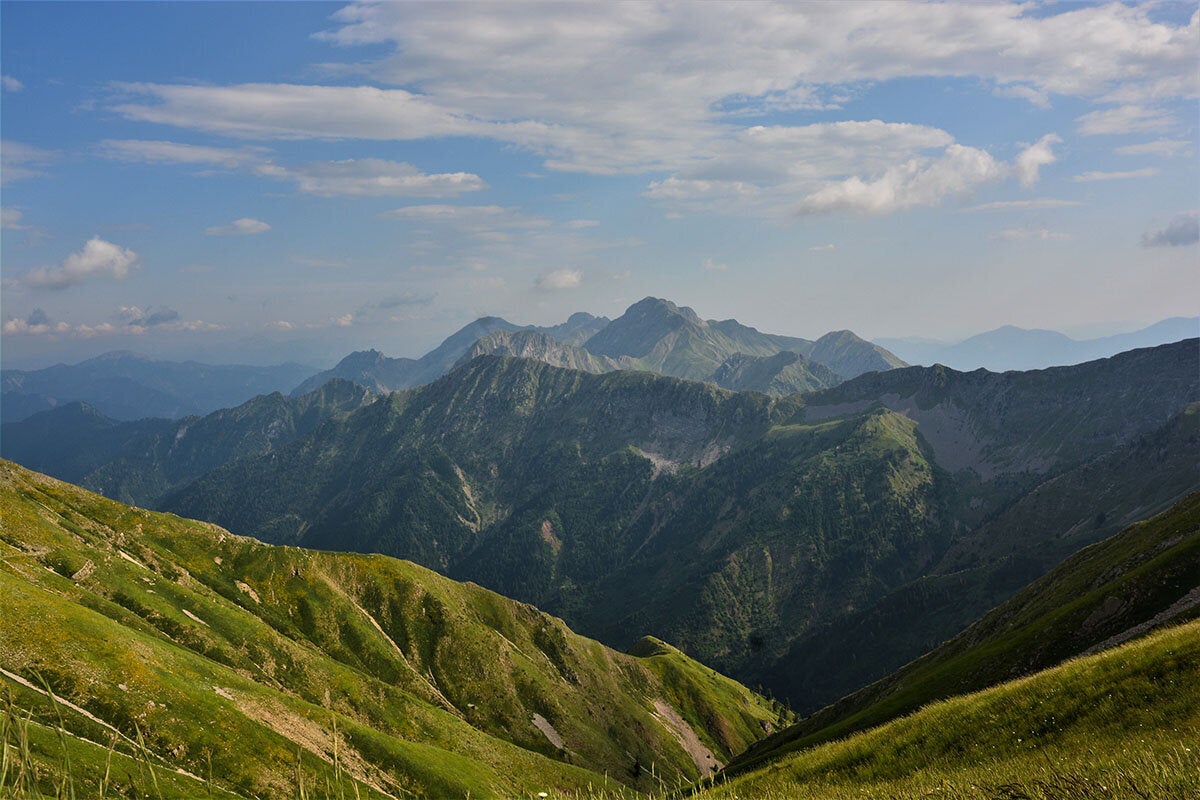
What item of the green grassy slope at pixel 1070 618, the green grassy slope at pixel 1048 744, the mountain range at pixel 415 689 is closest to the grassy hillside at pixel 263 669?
the mountain range at pixel 415 689

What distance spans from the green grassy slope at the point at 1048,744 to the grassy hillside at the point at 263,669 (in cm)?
1465

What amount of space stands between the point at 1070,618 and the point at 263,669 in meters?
131

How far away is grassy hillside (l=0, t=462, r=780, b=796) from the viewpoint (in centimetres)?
7550

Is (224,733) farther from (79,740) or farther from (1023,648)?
(1023,648)

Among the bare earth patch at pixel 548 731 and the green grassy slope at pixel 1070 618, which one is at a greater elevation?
the green grassy slope at pixel 1070 618

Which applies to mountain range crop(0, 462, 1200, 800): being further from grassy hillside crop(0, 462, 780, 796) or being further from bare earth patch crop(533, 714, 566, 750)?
bare earth patch crop(533, 714, 566, 750)

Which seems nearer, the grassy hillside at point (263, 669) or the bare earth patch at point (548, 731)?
the grassy hillside at point (263, 669)

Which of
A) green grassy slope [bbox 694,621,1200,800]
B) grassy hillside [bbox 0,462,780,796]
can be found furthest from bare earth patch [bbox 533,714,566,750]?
green grassy slope [bbox 694,621,1200,800]

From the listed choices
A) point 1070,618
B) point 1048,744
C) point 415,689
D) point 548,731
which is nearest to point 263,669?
point 415,689

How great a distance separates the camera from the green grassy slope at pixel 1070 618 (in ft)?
249

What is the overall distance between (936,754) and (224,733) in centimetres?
8440

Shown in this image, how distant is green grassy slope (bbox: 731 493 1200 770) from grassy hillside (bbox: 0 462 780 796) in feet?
171

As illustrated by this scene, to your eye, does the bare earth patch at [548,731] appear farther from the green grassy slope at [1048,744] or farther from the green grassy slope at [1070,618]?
the green grassy slope at [1048,744]

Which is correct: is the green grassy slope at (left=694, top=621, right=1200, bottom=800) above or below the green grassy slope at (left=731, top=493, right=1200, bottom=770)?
above
